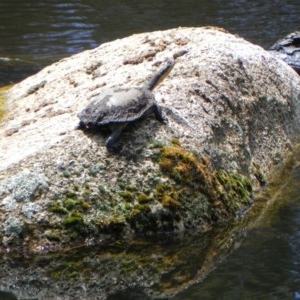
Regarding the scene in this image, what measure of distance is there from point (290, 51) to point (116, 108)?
17.8 ft

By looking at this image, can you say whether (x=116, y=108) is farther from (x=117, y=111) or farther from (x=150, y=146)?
(x=150, y=146)

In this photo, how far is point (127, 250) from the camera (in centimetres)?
611

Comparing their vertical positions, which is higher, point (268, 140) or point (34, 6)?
point (268, 140)

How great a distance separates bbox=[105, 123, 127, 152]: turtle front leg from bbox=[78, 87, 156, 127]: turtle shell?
0.05 meters

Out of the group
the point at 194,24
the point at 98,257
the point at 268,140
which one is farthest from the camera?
the point at 194,24

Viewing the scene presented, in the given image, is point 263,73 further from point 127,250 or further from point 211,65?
point 127,250

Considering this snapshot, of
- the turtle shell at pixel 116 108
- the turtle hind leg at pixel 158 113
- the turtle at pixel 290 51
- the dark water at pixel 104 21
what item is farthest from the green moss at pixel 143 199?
the dark water at pixel 104 21

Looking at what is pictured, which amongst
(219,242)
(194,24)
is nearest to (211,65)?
(219,242)

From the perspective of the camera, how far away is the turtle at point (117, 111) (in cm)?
641

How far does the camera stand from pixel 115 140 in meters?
6.41

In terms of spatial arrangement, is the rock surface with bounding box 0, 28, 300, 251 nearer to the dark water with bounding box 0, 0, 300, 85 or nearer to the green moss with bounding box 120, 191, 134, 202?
the green moss with bounding box 120, 191, 134, 202

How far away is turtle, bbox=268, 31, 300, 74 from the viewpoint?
36.4 ft

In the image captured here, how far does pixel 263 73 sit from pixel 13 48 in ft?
23.1

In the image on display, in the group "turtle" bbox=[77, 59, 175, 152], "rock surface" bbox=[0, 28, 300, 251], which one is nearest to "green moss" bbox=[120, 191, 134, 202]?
"rock surface" bbox=[0, 28, 300, 251]
